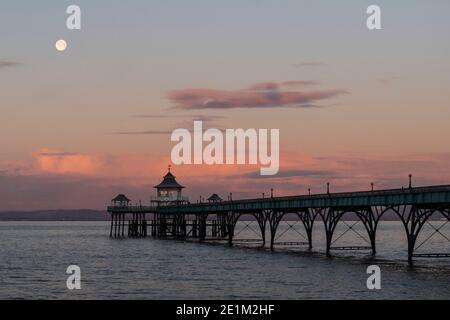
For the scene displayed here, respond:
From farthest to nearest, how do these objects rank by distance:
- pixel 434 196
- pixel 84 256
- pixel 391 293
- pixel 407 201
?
pixel 84 256 → pixel 407 201 → pixel 434 196 → pixel 391 293

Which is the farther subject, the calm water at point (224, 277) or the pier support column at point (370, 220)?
the pier support column at point (370, 220)

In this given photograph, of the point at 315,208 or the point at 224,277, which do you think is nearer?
the point at 224,277

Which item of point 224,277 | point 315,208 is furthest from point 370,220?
point 224,277

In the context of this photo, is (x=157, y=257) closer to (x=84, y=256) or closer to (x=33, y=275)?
(x=84, y=256)

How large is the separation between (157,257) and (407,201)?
31.0 metres

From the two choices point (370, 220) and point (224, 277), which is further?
point (370, 220)

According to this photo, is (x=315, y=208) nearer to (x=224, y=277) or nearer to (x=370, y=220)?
(x=370, y=220)

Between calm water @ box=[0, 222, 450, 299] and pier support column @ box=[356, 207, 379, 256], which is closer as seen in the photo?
calm water @ box=[0, 222, 450, 299]

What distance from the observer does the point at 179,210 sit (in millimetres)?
143000
